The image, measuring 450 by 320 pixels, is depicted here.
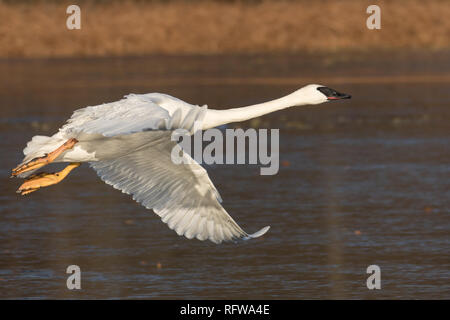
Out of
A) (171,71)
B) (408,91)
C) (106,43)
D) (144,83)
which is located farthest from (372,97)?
(106,43)

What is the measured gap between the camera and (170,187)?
9.91 m

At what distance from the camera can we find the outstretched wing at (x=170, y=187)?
939 cm

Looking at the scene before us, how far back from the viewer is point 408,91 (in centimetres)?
2555

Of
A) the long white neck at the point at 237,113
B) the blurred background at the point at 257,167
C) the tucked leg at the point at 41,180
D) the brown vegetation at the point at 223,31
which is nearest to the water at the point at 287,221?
the blurred background at the point at 257,167

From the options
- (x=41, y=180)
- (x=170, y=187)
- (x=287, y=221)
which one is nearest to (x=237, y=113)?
(x=170, y=187)

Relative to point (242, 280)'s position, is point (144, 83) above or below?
above

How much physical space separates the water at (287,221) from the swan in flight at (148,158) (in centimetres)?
56

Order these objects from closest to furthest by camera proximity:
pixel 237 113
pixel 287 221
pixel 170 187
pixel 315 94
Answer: pixel 237 113 → pixel 170 187 → pixel 315 94 → pixel 287 221

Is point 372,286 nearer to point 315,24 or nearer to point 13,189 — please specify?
point 13,189

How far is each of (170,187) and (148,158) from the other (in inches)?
13.0

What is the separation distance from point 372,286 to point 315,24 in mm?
29107

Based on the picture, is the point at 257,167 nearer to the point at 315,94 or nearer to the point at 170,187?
the point at 315,94

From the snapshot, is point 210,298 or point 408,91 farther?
point 408,91

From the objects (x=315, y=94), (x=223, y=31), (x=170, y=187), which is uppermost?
(x=223, y=31)
